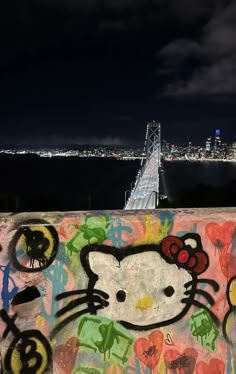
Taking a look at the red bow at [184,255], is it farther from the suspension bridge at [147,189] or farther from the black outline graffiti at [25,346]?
the suspension bridge at [147,189]

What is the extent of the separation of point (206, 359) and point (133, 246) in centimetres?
91

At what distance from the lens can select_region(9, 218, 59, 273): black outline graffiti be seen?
235 cm

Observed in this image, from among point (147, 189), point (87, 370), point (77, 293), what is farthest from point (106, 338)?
point (147, 189)

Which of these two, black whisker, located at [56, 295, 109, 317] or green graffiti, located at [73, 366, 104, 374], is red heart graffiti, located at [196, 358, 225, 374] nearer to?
green graffiti, located at [73, 366, 104, 374]

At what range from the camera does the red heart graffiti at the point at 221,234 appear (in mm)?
2596

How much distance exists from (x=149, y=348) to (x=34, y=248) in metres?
0.97

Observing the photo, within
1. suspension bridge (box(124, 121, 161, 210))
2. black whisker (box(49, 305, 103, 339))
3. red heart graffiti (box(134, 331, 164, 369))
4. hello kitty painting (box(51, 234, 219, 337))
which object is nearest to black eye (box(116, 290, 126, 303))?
hello kitty painting (box(51, 234, 219, 337))

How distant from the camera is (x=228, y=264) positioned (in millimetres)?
2637

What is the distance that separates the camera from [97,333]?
8.14 feet

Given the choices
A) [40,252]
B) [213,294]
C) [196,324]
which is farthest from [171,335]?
[40,252]

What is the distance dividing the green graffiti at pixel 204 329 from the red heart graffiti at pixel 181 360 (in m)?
0.09

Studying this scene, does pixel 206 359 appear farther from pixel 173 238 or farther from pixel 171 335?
pixel 173 238

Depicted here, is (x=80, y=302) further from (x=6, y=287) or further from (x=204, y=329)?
(x=204, y=329)

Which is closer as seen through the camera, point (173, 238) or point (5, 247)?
point (5, 247)
